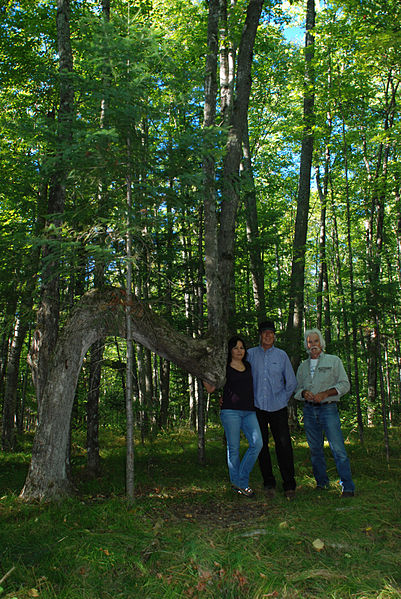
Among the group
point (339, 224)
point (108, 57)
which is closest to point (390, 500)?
point (108, 57)

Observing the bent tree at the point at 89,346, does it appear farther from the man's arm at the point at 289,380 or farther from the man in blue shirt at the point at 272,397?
the man's arm at the point at 289,380

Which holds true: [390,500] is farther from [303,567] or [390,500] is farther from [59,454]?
[59,454]

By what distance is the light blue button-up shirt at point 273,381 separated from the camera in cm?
587

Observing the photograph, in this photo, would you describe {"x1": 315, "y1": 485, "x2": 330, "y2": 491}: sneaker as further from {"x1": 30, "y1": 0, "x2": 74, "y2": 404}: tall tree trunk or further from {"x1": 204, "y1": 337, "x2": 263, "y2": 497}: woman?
{"x1": 30, "y1": 0, "x2": 74, "y2": 404}: tall tree trunk

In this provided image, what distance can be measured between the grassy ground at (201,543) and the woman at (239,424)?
0.92 feet

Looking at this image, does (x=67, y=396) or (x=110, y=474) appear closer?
(x=67, y=396)

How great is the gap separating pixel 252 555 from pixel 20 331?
743cm

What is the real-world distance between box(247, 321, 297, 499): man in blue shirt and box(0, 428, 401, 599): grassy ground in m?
0.43

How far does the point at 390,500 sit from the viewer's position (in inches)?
210

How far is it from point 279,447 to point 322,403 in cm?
85

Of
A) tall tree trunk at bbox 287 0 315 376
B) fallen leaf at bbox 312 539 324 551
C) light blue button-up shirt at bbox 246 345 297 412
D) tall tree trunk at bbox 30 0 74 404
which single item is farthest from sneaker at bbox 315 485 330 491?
tall tree trunk at bbox 30 0 74 404

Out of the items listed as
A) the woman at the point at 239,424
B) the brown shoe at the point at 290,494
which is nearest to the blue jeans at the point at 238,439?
the woman at the point at 239,424

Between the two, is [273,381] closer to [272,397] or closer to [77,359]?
[272,397]

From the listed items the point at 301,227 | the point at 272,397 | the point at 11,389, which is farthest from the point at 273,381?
the point at 11,389
